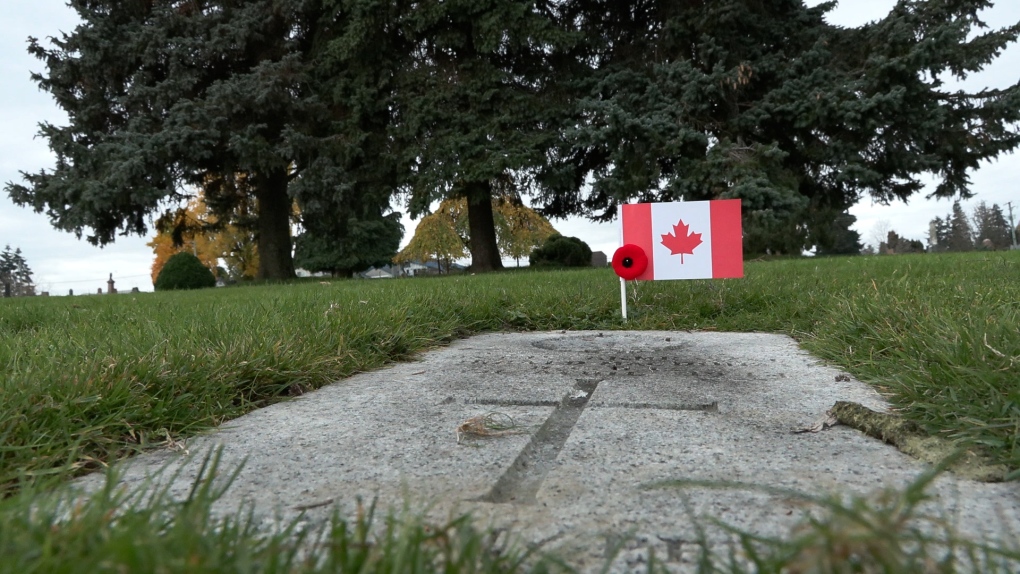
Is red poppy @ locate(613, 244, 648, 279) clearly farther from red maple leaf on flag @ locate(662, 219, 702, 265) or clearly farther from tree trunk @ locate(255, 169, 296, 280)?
tree trunk @ locate(255, 169, 296, 280)

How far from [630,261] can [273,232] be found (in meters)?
12.3

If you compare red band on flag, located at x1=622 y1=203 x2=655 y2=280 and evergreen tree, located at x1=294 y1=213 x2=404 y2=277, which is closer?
red band on flag, located at x1=622 y1=203 x2=655 y2=280

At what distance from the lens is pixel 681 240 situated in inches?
156

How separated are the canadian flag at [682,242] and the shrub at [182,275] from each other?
14.0 meters

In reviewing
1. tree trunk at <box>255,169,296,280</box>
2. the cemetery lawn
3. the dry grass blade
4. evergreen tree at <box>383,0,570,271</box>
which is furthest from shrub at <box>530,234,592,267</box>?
the dry grass blade

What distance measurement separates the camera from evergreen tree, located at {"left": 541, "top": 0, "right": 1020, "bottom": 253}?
1139 centimetres

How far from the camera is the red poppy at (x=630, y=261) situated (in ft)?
13.0

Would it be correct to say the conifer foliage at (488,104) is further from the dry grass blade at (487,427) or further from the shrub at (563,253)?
the dry grass blade at (487,427)

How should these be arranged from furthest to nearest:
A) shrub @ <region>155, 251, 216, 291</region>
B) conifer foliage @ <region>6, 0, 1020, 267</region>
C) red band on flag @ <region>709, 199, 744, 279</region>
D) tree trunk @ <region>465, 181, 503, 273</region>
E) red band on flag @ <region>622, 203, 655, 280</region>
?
shrub @ <region>155, 251, 216, 291</region>, tree trunk @ <region>465, 181, 503, 273</region>, conifer foliage @ <region>6, 0, 1020, 267</region>, red band on flag @ <region>622, 203, 655, 280</region>, red band on flag @ <region>709, 199, 744, 279</region>

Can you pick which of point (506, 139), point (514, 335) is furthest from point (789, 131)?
point (514, 335)

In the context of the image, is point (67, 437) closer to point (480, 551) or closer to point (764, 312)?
point (480, 551)

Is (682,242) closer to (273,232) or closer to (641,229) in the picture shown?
(641,229)

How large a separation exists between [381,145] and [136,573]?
43.7 feet

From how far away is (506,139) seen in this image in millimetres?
12336
